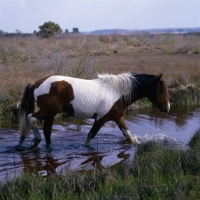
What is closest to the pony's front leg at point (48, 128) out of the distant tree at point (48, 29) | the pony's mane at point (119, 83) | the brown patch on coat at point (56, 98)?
the brown patch on coat at point (56, 98)

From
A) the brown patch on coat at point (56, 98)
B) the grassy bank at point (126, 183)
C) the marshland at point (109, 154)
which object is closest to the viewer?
the grassy bank at point (126, 183)

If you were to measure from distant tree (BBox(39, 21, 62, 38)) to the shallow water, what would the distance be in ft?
112

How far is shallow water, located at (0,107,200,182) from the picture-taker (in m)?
7.30

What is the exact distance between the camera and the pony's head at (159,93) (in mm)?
8500

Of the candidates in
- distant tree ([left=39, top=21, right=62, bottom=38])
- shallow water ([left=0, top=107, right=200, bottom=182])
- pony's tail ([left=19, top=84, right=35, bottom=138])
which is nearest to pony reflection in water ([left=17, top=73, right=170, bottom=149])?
pony's tail ([left=19, top=84, right=35, bottom=138])

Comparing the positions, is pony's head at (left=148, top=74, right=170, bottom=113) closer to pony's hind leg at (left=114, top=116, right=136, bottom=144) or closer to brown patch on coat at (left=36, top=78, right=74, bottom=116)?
pony's hind leg at (left=114, top=116, right=136, bottom=144)

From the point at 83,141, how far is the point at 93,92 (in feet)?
4.47

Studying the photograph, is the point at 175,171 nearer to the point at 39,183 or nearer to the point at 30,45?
the point at 39,183

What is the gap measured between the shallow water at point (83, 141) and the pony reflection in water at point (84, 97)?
0.38 metres

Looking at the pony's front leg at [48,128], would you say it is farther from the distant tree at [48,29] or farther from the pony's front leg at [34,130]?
the distant tree at [48,29]

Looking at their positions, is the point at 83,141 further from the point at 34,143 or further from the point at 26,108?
the point at 26,108

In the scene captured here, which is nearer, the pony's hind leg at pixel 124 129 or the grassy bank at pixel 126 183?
the grassy bank at pixel 126 183

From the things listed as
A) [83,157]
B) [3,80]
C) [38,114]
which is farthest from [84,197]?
[3,80]

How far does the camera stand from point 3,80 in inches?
461
